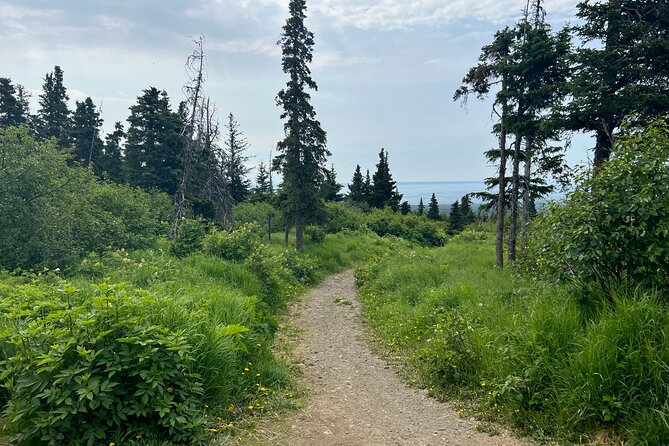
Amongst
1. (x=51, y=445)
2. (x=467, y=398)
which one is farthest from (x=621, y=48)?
(x=51, y=445)

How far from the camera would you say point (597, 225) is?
15.8ft

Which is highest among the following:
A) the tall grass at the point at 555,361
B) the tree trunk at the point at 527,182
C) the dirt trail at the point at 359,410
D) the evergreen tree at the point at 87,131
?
the evergreen tree at the point at 87,131

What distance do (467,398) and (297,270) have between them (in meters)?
11.7

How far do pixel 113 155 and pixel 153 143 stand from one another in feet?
45.6

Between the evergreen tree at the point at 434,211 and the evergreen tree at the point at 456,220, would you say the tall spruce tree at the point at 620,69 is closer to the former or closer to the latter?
the evergreen tree at the point at 456,220

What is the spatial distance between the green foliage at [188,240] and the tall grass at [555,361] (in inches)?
303

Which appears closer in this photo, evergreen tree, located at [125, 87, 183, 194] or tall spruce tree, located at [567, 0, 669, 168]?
tall spruce tree, located at [567, 0, 669, 168]

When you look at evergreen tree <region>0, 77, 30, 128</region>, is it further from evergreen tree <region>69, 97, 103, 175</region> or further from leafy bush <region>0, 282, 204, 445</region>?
leafy bush <region>0, 282, 204, 445</region>

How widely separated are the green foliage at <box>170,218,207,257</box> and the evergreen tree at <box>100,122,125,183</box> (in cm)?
2416

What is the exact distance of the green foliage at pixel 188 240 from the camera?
12414 millimetres

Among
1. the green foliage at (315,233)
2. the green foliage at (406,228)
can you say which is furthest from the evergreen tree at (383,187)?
the green foliage at (315,233)

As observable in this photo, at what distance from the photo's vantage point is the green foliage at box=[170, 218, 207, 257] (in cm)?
1241

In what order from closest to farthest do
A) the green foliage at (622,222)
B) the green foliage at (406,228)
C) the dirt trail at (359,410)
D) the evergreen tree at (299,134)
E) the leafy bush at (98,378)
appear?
1. the leafy bush at (98,378)
2. the dirt trail at (359,410)
3. the green foliage at (622,222)
4. the evergreen tree at (299,134)
5. the green foliage at (406,228)

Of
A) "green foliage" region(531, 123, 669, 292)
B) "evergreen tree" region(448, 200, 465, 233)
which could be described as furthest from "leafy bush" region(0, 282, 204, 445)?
"evergreen tree" region(448, 200, 465, 233)
